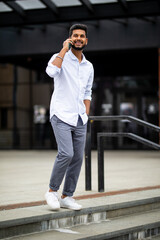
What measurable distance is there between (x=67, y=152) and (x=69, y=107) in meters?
0.45

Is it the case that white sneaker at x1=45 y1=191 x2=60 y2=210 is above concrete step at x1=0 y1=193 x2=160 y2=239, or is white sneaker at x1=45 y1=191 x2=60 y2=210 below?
above

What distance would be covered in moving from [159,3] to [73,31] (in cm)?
861

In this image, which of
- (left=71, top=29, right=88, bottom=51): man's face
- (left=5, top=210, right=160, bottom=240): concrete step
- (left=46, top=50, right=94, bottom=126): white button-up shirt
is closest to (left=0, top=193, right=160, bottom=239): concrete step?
(left=5, top=210, right=160, bottom=240): concrete step

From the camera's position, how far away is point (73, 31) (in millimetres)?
4684

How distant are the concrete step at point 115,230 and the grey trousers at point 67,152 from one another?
44cm

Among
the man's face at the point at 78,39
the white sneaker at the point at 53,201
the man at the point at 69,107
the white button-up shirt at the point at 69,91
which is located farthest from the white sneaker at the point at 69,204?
the man's face at the point at 78,39

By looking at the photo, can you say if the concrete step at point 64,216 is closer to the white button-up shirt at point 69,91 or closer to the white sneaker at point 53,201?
the white sneaker at point 53,201

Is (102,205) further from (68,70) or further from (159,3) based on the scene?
(159,3)

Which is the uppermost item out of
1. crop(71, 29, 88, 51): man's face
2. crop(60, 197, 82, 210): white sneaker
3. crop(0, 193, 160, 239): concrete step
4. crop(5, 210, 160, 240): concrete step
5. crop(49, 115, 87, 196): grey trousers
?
crop(71, 29, 88, 51): man's face

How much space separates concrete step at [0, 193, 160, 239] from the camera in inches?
168

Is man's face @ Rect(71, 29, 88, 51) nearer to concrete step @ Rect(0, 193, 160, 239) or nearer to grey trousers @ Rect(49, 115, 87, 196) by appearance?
grey trousers @ Rect(49, 115, 87, 196)

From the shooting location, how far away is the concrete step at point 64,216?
4266mm

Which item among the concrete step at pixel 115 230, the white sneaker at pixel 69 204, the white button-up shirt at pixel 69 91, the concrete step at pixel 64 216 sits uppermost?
the white button-up shirt at pixel 69 91

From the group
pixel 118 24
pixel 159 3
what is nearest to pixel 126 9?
pixel 159 3
